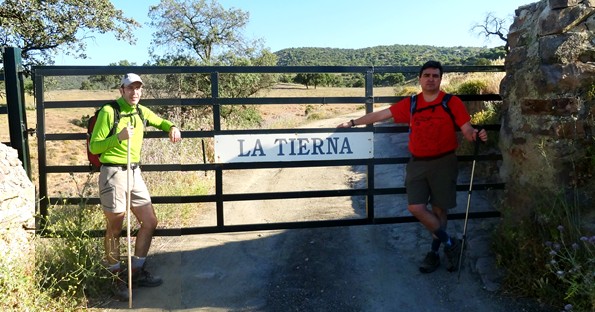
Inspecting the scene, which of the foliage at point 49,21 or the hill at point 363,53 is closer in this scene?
the foliage at point 49,21

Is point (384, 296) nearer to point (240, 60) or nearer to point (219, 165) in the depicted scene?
point (219, 165)

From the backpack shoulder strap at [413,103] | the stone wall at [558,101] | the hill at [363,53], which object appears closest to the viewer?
the stone wall at [558,101]

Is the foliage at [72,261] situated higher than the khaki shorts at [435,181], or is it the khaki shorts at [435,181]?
the khaki shorts at [435,181]

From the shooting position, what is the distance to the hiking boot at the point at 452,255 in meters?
4.78

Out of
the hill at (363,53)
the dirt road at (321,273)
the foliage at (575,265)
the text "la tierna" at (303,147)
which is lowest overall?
the dirt road at (321,273)

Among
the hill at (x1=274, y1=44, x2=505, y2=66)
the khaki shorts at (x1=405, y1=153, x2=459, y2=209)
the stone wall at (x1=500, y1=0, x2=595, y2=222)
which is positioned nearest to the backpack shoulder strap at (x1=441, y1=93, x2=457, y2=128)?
the khaki shorts at (x1=405, y1=153, x2=459, y2=209)

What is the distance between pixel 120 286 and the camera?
4477 mm

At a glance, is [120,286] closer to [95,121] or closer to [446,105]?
[95,121]

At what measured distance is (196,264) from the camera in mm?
5172

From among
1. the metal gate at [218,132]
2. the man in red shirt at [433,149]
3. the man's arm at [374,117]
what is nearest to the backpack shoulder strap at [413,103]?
the man in red shirt at [433,149]

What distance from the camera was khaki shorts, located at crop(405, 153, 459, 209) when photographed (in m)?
4.72

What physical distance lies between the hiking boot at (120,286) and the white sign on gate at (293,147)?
150cm

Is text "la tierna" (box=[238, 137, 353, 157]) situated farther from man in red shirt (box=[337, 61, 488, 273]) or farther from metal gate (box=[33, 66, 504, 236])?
man in red shirt (box=[337, 61, 488, 273])

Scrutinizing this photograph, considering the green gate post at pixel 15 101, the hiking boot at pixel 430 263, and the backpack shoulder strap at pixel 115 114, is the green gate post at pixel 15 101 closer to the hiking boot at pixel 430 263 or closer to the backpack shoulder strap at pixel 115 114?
the backpack shoulder strap at pixel 115 114
